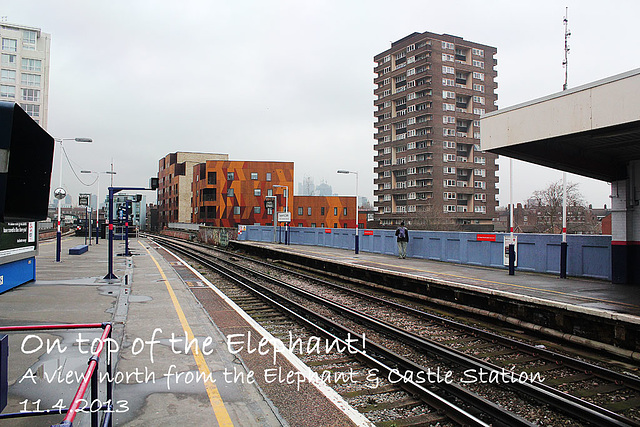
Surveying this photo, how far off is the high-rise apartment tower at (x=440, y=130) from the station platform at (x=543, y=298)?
54348 millimetres

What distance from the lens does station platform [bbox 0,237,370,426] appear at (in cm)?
465

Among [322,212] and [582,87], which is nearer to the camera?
[582,87]

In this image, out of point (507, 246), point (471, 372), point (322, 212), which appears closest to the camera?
point (471, 372)

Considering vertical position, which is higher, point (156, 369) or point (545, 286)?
point (545, 286)

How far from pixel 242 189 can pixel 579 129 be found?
224 ft

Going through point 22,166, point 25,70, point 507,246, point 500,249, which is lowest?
point 500,249

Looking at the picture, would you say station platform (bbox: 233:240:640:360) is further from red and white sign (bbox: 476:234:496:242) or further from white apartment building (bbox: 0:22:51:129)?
white apartment building (bbox: 0:22:51:129)

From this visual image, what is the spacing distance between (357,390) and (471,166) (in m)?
72.8

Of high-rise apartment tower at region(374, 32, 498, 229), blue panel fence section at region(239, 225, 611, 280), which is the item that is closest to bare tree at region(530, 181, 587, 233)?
high-rise apartment tower at region(374, 32, 498, 229)

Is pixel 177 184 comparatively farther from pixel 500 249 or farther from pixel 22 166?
pixel 22 166

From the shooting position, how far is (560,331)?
920cm

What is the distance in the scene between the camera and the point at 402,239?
67.7ft

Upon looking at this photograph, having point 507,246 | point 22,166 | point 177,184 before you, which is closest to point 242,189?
point 177,184

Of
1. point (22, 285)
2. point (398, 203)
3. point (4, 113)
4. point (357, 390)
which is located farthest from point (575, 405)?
point (398, 203)
